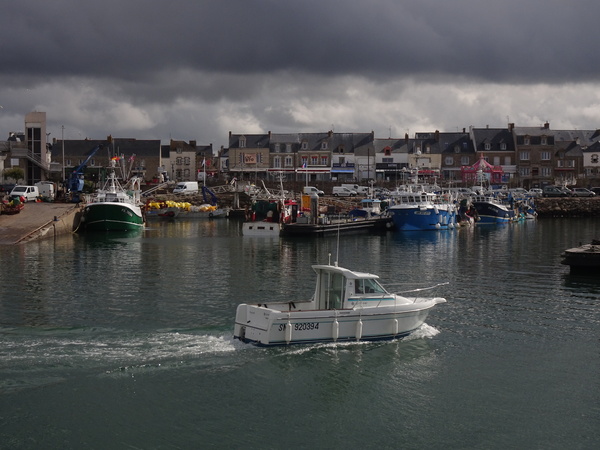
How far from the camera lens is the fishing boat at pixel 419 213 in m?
83.8

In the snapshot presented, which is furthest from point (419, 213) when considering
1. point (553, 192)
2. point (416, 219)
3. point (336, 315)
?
point (336, 315)

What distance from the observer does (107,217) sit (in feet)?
251

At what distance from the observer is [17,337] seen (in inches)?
1057

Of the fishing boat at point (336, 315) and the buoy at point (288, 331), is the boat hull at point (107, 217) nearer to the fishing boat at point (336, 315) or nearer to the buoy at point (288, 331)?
the fishing boat at point (336, 315)

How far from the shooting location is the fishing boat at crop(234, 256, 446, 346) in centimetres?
2530

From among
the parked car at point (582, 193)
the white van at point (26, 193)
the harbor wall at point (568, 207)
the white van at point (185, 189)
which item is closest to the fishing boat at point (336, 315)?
the white van at point (26, 193)

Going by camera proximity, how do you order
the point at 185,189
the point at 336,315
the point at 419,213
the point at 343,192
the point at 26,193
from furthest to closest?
the point at 185,189 → the point at 343,192 → the point at 26,193 → the point at 419,213 → the point at 336,315

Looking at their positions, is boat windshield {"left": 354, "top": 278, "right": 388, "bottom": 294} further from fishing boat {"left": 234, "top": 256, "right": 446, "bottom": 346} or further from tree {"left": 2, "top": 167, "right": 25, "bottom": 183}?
tree {"left": 2, "top": 167, "right": 25, "bottom": 183}

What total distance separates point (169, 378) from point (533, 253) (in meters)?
42.5

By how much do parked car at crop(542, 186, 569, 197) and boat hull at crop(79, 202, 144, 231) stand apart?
242ft

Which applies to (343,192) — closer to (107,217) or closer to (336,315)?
(107,217)

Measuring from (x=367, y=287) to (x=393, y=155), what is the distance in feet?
381

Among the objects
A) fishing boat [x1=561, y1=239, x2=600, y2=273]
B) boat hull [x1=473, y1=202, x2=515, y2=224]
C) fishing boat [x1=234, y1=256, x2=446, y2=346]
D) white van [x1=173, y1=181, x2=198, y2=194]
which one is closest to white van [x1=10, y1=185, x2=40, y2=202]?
white van [x1=173, y1=181, x2=198, y2=194]

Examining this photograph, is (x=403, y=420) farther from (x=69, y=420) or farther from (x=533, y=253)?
(x=533, y=253)
